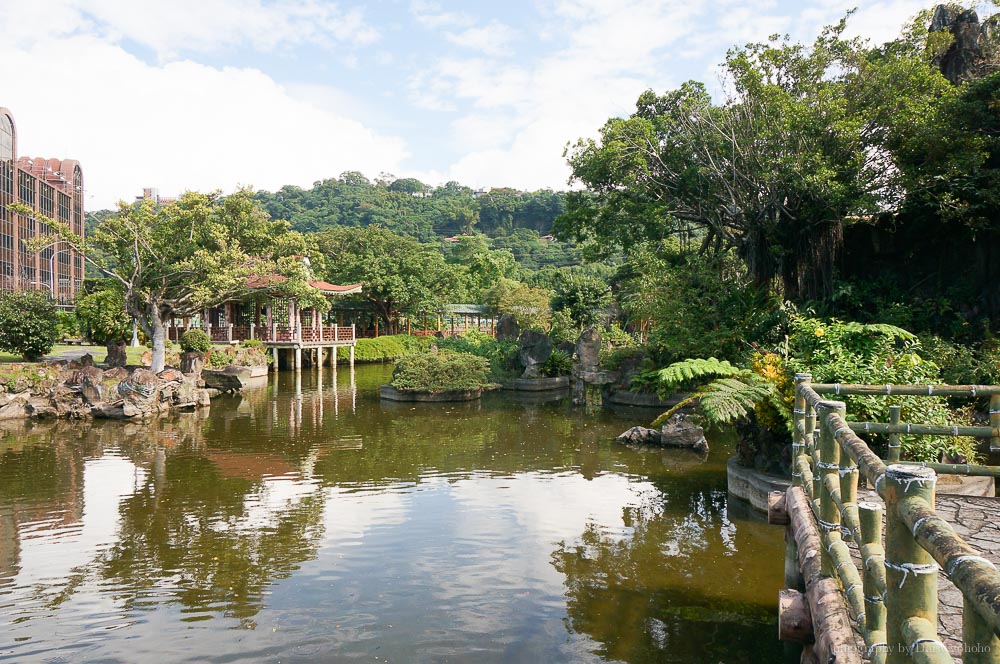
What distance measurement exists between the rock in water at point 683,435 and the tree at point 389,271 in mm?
24207

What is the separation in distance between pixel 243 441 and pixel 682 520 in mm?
9244

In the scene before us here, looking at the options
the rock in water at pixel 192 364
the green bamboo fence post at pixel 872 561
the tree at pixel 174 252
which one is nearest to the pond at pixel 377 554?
the green bamboo fence post at pixel 872 561

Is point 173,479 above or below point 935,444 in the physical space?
below

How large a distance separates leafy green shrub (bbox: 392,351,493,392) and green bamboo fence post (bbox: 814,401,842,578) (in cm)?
1655

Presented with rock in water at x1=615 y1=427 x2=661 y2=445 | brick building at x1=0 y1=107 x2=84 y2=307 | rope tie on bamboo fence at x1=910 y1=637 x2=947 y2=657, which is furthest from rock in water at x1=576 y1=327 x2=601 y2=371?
brick building at x1=0 y1=107 x2=84 y2=307

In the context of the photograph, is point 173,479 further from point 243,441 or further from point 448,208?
point 448,208

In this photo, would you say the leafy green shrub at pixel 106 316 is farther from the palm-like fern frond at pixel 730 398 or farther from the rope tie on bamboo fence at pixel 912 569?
the rope tie on bamboo fence at pixel 912 569

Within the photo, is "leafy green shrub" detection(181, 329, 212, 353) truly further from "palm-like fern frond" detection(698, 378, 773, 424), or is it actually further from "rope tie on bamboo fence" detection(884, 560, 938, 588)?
"rope tie on bamboo fence" detection(884, 560, 938, 588)

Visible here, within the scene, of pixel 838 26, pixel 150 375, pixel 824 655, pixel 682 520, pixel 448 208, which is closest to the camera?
pixel 824 655

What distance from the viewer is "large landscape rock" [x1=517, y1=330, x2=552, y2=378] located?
22062 millimetres

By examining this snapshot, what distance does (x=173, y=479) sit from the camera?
10.6 m

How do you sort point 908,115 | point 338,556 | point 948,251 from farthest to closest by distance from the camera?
1. point 948,251
2. point 908,115
3. point 338,556

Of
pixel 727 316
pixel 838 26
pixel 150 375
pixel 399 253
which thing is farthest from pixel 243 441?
pixel 399 253

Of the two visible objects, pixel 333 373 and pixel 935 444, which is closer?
pixel 935 444
